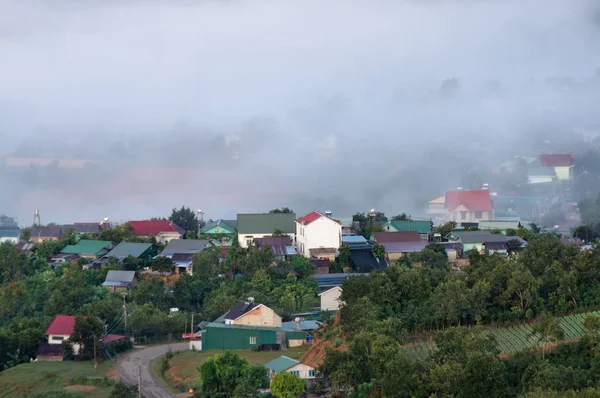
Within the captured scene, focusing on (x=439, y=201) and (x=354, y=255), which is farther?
(x=439, y=201)

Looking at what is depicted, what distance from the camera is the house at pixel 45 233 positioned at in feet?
78.5

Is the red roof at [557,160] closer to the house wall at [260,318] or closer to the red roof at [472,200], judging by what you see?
the red roof at [472,200]

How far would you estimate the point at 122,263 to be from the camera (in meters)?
18.8

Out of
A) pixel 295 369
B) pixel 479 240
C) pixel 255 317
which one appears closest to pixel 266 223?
pixel 479 240

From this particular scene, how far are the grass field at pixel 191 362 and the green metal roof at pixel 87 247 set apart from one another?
8.50 metres

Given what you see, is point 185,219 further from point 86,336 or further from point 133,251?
point 86,336

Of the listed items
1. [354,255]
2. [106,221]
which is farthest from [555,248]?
[106,221]

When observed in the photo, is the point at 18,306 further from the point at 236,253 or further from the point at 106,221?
the point at 106,221

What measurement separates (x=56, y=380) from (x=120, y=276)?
6323 millimetres

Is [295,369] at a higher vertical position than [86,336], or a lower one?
lower

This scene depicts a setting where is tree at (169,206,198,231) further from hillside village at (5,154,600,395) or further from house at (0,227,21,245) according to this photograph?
house at (0,227,21,245)

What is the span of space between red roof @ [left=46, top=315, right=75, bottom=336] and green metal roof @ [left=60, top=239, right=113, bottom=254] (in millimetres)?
6235

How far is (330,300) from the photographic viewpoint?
15.7m

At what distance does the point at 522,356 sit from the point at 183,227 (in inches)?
698
